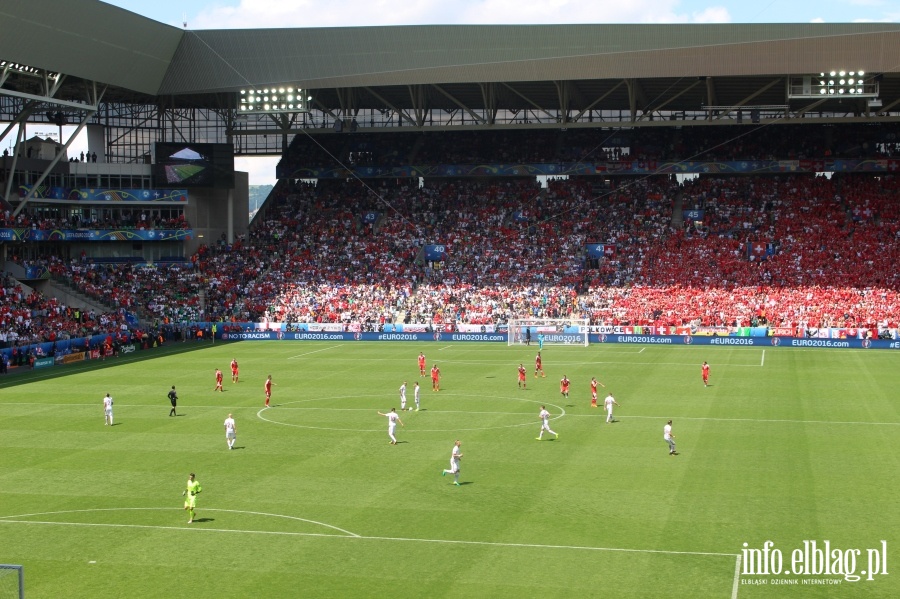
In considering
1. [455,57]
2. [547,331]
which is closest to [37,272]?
[455,57]

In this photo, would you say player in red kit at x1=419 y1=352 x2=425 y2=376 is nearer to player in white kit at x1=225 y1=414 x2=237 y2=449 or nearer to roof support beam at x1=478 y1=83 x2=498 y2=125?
player in white kit at x1=225 y1=414 x2=237 y2=449

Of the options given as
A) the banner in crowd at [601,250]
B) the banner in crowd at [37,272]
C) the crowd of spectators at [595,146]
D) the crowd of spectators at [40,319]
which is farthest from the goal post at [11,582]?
the crowd of spectators at [595,146]

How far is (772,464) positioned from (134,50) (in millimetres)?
53035

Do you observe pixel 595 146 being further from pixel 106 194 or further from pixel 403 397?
pixel 403 397

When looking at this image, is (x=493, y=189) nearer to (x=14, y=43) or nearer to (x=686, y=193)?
(x=686, y=193)

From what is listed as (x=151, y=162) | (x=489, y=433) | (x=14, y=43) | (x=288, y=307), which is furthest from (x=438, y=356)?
(x=151, y=162)

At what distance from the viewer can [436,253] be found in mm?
80062

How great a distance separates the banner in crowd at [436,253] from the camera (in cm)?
7969

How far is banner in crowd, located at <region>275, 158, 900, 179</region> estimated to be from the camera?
3115 inches

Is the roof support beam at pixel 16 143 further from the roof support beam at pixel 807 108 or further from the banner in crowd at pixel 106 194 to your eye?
the roof support beam at pixel 807 108

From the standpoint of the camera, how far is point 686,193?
→ 8238 cm

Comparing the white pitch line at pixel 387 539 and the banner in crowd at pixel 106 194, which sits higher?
the banner in crowd at pixel 106 194

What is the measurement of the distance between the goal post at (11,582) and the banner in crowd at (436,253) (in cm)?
6220

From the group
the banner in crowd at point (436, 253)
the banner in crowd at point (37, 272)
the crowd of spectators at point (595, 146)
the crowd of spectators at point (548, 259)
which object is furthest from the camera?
the crowd of spectators at point (595, 146)
